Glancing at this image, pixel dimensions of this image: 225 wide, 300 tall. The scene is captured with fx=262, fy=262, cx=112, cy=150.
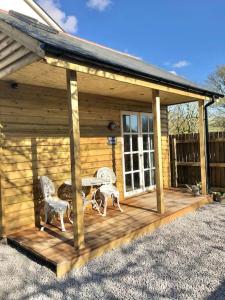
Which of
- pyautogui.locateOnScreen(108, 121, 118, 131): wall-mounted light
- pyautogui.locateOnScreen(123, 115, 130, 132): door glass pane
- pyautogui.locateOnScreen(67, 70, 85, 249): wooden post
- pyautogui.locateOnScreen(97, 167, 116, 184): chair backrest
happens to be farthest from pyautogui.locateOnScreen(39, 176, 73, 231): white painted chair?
pyautogui.locateOnScreen(123, 115, 130, 132): door glass pane

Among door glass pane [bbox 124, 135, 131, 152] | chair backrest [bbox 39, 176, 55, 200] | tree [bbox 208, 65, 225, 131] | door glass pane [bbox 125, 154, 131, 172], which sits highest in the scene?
tree [bbox 208, 65, 225, 131]

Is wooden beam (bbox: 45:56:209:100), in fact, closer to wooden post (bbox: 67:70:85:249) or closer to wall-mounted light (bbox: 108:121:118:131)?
wooden post (bbox: 67:70:85:249)

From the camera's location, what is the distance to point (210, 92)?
19.1ft

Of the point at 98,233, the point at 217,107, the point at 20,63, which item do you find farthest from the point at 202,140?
the point at 217,107

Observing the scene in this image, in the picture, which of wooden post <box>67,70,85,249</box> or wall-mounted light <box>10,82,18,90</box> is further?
wall-mounted light <box>10,82,18,90</box>

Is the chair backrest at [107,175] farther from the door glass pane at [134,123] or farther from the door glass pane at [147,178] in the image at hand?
the door glass pane at [147,178]

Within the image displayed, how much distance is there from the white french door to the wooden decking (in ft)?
2.54

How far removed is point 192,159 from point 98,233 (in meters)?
4.01

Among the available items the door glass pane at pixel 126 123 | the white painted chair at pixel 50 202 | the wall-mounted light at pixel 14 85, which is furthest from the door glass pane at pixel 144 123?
the wall-mounted light at pixel 14 85

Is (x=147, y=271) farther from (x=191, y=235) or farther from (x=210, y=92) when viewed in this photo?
(x=210, y=92)

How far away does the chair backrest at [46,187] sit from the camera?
4.05 metres

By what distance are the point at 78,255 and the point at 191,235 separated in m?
1.83

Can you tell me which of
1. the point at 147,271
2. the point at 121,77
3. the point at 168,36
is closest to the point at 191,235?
the point at 147,271

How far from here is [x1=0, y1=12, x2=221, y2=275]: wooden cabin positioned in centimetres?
314
